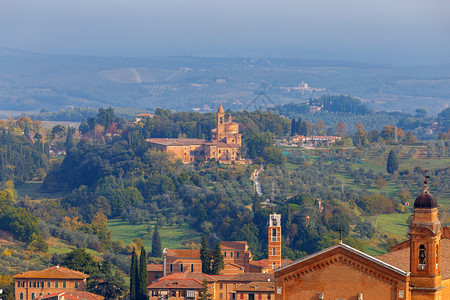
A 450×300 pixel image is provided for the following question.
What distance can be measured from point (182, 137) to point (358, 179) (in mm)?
27498

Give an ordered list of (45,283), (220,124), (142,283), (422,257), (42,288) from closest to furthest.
→ (422,257), (142,283), (42,288), (45,283), (220,124)

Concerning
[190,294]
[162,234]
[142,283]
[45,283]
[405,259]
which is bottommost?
[162,234]

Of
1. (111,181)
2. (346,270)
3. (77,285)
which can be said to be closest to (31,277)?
(77,285)

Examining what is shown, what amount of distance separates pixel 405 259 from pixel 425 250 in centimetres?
343

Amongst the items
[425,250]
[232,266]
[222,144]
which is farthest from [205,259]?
[222,144]

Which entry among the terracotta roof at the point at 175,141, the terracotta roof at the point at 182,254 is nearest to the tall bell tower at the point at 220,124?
the terracotta roof at the point at 175,141

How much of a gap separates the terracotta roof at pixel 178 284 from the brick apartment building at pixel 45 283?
5.72 m

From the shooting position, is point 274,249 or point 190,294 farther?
point 274,249

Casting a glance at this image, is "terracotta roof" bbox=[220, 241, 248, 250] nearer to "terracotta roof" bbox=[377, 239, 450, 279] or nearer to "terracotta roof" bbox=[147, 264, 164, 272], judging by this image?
"terracotta roof" bbox=[147, 264, 164, 272]

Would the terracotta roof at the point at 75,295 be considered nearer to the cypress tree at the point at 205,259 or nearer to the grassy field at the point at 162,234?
the cypress tree at the point at 205,259

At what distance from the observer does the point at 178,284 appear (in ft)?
224

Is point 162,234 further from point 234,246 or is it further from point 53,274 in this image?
point 53,274

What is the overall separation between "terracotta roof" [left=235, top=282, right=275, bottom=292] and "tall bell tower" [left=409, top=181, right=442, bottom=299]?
2753 centimetres

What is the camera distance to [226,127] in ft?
465
